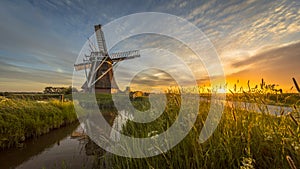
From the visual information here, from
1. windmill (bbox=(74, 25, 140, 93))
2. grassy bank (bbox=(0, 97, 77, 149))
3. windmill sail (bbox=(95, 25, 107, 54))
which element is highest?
windmill sail (bbox=(95, 25, 107, 54))

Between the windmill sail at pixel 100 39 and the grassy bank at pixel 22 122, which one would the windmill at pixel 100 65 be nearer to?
the windmill sail at pixel 100 39

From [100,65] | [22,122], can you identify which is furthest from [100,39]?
[22,122]

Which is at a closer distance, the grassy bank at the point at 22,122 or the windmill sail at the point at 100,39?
the grassy bank at the point at 22,122

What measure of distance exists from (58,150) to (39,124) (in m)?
3.32

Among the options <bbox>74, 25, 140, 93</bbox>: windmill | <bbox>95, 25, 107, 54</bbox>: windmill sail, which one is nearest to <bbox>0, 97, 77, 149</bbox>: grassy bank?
<bbox>74, 25, 140, 93</bbox>: windmill

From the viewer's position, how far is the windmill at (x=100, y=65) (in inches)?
1148

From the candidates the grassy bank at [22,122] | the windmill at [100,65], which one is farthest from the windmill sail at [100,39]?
the grassy bank at [22,122]

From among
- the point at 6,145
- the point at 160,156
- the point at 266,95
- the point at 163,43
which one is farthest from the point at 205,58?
the point at 6,145

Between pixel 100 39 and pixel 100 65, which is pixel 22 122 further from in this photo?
pixel 100 39

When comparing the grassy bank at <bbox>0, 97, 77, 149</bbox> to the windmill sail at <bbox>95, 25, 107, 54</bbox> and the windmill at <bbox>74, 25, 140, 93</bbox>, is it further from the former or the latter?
the windmill sail at <bbox>95, 25, 107, 54</bbox>

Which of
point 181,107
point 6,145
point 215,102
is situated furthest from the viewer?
point 6,145

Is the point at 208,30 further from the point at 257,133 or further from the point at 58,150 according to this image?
the point at 58,150

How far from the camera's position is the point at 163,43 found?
10445mm

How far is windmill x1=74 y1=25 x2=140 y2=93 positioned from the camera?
95.7 feet
